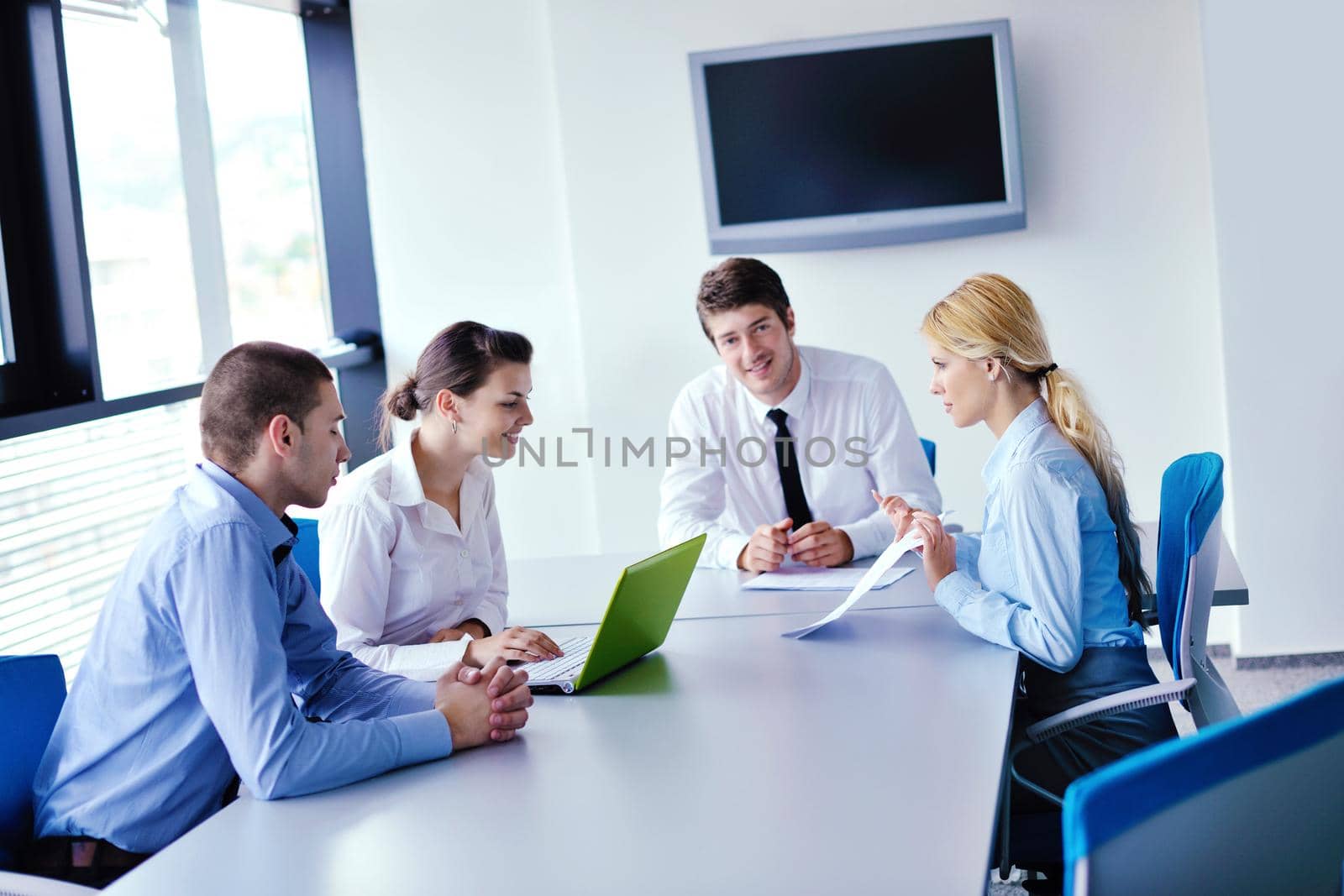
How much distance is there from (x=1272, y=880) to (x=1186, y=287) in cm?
349

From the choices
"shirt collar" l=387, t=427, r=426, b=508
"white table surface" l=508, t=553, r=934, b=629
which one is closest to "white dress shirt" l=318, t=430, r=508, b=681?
"shirt collar" l=387, t=427, r=426, b=508

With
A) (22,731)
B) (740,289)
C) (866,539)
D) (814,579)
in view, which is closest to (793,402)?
(740,289)

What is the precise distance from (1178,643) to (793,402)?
4.61 ft

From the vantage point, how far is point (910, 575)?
8.97 feet

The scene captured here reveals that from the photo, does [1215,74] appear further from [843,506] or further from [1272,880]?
[1272,880]

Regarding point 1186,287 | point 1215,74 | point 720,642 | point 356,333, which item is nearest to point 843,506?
point 720,642

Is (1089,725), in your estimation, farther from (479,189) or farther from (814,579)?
(479,189)

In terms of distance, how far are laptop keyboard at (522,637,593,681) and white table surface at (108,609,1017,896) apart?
5 centimetres

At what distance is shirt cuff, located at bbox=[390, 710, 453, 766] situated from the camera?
69.7 inches

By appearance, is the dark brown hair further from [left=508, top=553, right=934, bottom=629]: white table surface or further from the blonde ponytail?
the blonde ponytail

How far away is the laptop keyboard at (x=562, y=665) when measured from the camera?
2.11 metres

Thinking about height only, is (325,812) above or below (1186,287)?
below

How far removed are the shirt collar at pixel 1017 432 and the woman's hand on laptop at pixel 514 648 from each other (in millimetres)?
868

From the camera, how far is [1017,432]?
7.41ft
